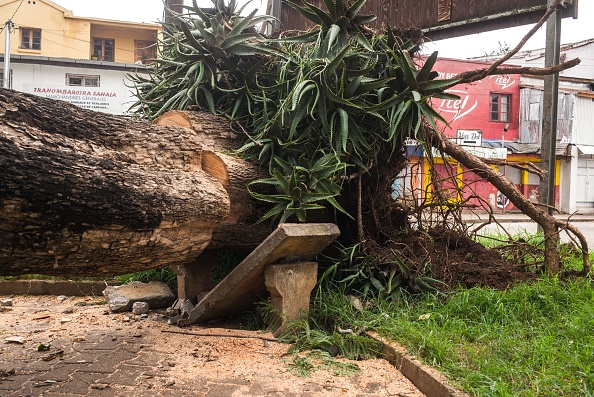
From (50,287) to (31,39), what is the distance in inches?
951

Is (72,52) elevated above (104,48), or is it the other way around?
(104,48)

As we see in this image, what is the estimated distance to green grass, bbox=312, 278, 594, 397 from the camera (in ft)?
8.87

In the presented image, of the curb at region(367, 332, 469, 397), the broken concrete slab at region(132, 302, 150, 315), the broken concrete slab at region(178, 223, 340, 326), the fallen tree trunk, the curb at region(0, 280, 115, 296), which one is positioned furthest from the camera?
the curb at region(0, 280, 115, 296)

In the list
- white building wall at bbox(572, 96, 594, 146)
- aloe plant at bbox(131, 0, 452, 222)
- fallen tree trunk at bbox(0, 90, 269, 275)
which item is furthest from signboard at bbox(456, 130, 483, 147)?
fallen tree trunk at bbox(0, 90, 269, 275)

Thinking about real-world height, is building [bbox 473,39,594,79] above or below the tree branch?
above

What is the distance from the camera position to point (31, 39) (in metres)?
26.1

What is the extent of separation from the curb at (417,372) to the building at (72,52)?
1909 centimetres

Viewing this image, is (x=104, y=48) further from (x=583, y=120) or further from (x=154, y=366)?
(x=154, y=366)

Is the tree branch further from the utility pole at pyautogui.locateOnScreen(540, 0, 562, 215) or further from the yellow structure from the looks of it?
the yellow structure

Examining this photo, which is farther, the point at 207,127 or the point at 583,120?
the point at 583,120

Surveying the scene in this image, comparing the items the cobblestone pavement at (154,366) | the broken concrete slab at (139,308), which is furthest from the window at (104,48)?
the cobblestone pavement at (154,366)

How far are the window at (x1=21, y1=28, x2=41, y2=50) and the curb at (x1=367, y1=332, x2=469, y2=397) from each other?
27449 millimetres

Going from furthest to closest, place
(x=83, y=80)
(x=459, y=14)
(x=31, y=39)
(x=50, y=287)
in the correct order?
(x=31, y=39), (x=83, y=80), (x=50, y=287), (x=459, y=14)

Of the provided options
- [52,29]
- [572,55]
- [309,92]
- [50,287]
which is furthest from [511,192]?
[52,29]
